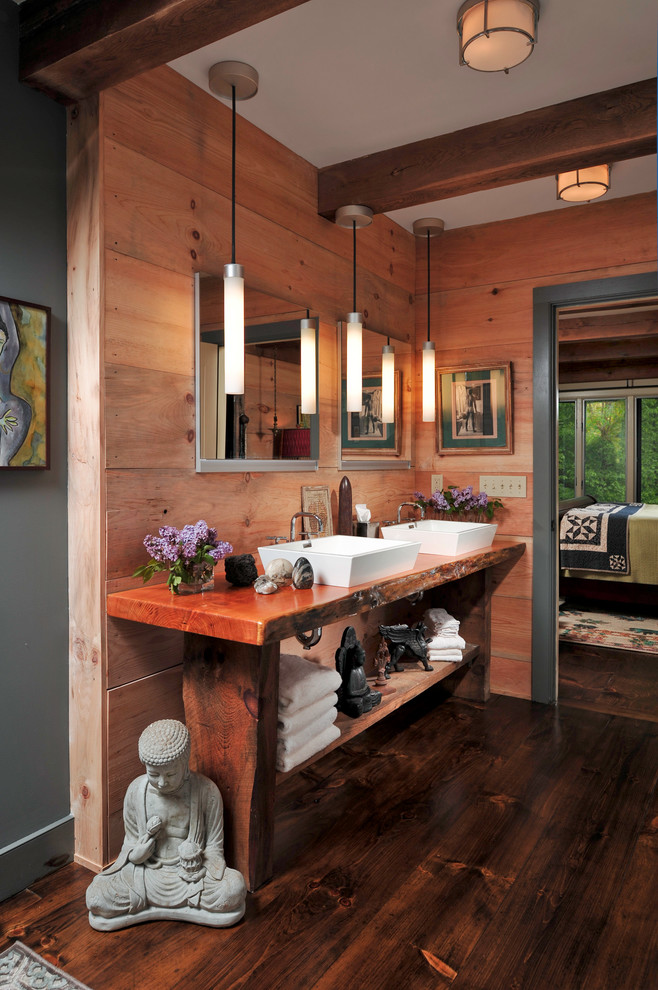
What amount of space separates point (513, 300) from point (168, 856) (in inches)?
116

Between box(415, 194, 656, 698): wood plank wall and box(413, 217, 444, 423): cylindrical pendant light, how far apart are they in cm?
13

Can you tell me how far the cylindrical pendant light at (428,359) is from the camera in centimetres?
333

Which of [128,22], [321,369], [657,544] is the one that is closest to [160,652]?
[321,369]

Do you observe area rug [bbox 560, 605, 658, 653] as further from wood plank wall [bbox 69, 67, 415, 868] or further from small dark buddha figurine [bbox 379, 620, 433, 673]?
wood plank wall [bbox 69, 67, 415, 868]

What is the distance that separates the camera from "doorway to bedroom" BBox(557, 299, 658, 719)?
373 centimetres

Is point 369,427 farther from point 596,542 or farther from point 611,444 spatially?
point 611,444

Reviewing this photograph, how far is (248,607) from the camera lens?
5.67 feet

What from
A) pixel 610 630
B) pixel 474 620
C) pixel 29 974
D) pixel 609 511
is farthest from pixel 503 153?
pixel 609 511

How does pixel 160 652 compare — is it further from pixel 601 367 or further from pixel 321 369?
pixel 601 367

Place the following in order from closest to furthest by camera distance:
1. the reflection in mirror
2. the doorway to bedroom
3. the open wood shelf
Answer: the open wood shelf < the reflection in mirror < the doorway to bedroom

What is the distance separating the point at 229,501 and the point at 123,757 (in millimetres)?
905

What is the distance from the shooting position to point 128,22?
1.55 meters

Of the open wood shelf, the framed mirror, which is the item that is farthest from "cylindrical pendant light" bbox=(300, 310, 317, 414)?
the open wood shelf

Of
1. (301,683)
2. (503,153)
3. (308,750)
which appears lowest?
(308,750)
